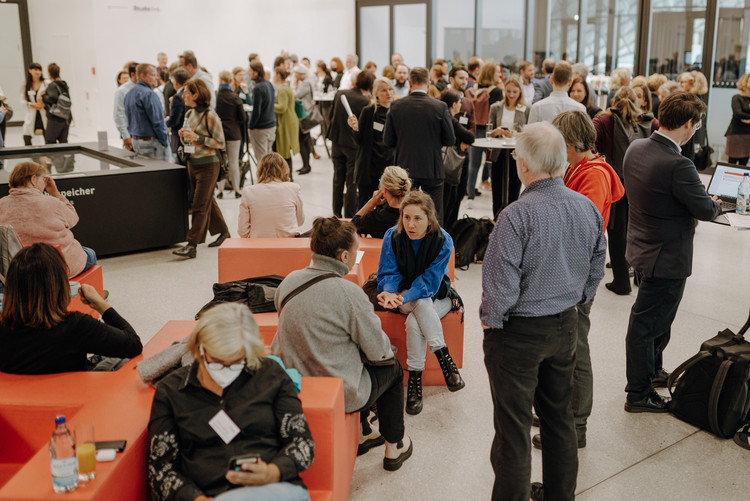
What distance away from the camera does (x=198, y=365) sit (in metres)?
2.29

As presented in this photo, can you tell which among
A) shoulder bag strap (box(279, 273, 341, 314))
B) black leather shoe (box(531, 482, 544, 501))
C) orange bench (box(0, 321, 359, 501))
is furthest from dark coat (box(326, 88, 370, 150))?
black leather shoe (box(531, 482, 544, 501))

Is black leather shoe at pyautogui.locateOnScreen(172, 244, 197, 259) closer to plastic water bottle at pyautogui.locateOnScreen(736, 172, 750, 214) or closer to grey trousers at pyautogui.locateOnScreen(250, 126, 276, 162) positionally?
grey trousers at pyautogui.locateOnScreen(250, 126, 276, 162)

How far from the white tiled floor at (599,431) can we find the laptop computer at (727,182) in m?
0.96

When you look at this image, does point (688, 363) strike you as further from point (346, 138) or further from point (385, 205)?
point (346, 138)

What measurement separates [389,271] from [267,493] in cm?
188

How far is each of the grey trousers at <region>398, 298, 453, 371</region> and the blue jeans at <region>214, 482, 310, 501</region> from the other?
5.34 ft

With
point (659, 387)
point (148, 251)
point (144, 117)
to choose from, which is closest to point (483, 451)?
point (659, 387)

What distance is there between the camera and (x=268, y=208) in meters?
5.05

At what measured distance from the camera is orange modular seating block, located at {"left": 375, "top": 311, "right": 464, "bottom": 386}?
13.1ft

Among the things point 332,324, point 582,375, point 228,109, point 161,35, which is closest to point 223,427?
point 332,324

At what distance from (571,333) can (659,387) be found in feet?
6.03

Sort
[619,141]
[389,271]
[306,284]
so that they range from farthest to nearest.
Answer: [619,141], [389,271], [306,284]

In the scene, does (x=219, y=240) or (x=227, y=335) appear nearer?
(x=227, y=335)

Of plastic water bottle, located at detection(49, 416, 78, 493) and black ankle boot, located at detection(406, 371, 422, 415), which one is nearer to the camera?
plastic water bottle, located at detection(49, 416, 78, 493)
